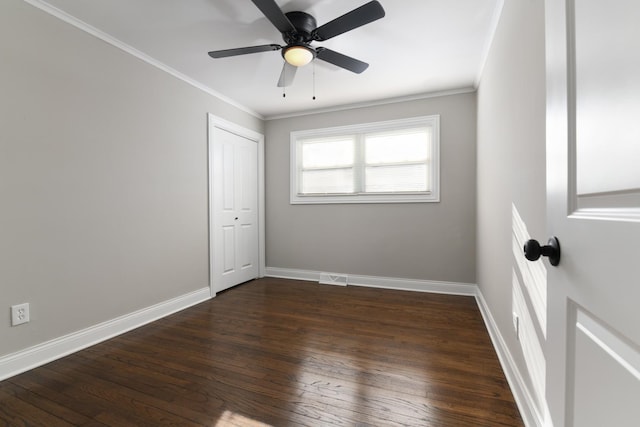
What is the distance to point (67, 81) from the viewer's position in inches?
83.1

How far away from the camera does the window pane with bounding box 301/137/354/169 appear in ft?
13.1

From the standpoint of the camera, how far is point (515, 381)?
5.17 feet

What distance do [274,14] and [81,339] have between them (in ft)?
9.13

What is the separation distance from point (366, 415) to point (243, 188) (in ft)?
10.7

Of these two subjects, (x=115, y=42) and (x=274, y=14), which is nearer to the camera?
(x=274, y=14)

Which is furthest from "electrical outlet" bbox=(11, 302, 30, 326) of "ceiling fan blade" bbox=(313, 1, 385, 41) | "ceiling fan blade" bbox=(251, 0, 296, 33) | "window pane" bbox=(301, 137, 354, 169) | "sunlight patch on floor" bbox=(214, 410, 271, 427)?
"window pane" bbox=(301, 137, 354, 169)

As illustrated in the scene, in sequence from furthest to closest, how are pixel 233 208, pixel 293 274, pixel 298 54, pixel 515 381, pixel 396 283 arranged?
pixel 293 274 → pixel 233 208 → pixel 396 283 → pixel 298 54 → pixel 515 381

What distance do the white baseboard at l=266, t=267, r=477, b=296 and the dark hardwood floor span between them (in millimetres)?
663

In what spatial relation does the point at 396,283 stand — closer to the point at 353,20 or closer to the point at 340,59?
the point at 340,59

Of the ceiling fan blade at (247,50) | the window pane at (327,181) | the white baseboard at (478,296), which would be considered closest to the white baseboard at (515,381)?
the white baseboard at (478,296)

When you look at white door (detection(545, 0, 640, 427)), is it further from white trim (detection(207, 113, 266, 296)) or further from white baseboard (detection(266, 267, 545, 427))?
white trim (detection(207, 113, 266, 296))

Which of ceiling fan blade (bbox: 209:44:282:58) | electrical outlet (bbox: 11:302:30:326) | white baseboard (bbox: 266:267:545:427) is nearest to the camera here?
white baseboard (bbox: 266:267:545:427)

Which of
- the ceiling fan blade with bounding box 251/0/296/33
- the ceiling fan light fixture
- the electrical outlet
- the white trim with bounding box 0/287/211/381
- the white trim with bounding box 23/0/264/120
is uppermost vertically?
the white trim with bounding box 23/0/264/120

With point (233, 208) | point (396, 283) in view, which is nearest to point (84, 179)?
point (233, 208)
